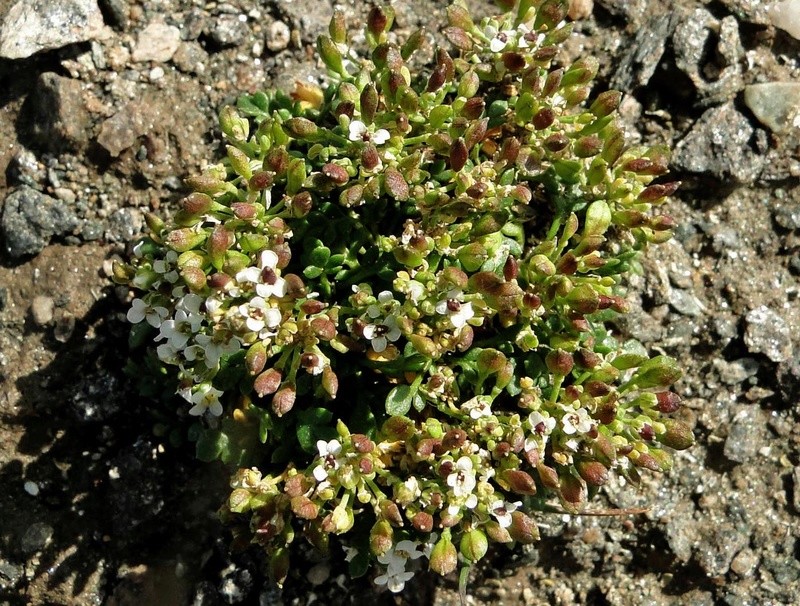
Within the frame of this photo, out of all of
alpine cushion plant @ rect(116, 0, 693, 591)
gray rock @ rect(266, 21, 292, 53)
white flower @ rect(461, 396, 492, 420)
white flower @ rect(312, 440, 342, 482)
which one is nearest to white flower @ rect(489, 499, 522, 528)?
alpine cushion plant @ rect(116, 0, 693, 591)

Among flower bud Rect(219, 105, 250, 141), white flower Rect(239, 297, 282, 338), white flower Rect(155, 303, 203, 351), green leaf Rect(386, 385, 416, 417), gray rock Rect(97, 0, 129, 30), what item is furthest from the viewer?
gray rock Rect(97, 0, 129, 30)

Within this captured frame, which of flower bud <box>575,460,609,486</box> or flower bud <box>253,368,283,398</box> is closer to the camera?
flower bud <box>253,368,283,398</box>

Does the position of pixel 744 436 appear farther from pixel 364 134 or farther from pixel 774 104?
pixel 364 134

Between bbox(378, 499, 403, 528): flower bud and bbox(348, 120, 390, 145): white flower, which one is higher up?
bbox(348, 120, 390, 145): white flower

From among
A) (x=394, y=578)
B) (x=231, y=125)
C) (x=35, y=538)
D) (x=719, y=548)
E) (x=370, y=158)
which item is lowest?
(x=35, y=538)

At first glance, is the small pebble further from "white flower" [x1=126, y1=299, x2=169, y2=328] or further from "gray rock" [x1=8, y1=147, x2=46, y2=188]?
"white flower" [x1=126, y1=299, x2=169, y2=328]

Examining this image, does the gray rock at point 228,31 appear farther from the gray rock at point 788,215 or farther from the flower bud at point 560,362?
the gray rock at point 788,215

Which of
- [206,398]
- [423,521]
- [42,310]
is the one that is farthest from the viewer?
[42,310]

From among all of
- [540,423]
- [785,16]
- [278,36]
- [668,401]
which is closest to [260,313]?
[540,423]
